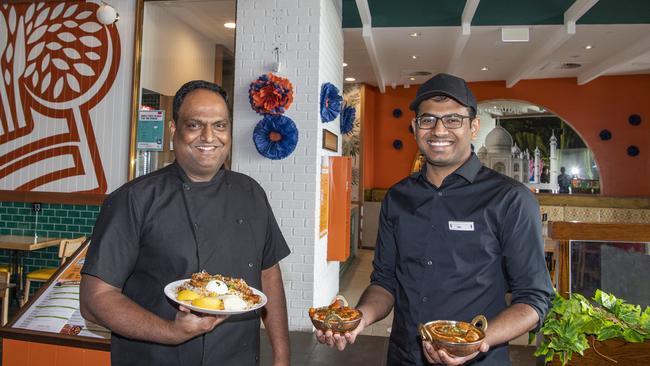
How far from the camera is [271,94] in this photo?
4.22 m

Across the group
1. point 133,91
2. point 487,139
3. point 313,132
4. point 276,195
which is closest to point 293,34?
point 313,132

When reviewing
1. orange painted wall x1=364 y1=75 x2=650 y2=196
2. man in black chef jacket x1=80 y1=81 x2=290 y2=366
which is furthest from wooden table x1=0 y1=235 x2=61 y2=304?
orange painted wall x1=364 y1=75 x2=650 y2=196

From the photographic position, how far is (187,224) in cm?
147

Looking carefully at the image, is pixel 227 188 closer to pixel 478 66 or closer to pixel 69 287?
pixel 69 287

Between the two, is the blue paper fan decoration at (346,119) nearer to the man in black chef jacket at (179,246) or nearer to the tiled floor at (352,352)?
the tiled floor at (352,352)

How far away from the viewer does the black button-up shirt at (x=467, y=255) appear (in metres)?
1.47

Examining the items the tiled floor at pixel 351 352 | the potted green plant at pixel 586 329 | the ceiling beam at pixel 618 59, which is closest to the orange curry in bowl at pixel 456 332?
the potted green plant at pixel 586 329

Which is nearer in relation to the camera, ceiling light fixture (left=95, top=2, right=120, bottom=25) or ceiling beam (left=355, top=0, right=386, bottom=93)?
ceiling light fixture (left=95, top=2, right=120, bottom=25)

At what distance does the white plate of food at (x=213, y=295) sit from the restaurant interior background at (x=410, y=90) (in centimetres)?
183

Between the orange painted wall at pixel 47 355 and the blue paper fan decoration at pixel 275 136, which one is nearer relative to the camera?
the orange painted wall at pixel 47 355

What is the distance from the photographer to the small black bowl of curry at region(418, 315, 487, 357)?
1.20m

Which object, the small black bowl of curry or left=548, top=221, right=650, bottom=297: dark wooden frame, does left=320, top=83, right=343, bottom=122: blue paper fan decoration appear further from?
the small black bowl of curry

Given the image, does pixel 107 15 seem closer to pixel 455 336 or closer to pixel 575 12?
pixel 455 336

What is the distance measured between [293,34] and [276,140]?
103 centimetres
